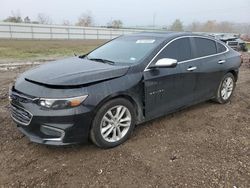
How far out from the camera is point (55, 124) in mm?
3283

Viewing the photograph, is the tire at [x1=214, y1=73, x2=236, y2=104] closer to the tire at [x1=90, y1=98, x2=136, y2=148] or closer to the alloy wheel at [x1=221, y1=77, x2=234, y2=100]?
the alloy wheel at [x1=221, y1=77, x2=234, y2=100]

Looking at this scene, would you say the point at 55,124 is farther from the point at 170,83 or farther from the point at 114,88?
the point at 170,83

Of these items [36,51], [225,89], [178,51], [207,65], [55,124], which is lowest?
[36,51]

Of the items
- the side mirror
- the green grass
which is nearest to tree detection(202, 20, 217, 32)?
the green grass

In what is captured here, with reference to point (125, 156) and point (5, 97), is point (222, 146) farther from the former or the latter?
point (5, 97)

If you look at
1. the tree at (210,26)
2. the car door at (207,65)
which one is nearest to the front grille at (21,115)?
the car door at (207,65)

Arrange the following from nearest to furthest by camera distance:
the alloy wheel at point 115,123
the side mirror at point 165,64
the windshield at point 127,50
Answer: the alloy wheel at point 115,123 → the side mirror at point 165,64 → the windshield at point 127,50

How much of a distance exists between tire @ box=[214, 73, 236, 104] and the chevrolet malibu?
0.35 m

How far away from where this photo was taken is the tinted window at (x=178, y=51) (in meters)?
4.38

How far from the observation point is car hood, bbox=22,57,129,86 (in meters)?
3.43

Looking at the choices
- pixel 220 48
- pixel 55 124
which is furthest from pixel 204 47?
pixel 55 124

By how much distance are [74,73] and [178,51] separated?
191 centimetres

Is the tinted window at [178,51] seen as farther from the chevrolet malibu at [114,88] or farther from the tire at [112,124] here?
the tire at [112,124]

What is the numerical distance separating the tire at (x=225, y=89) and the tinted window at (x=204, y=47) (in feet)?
2.23
